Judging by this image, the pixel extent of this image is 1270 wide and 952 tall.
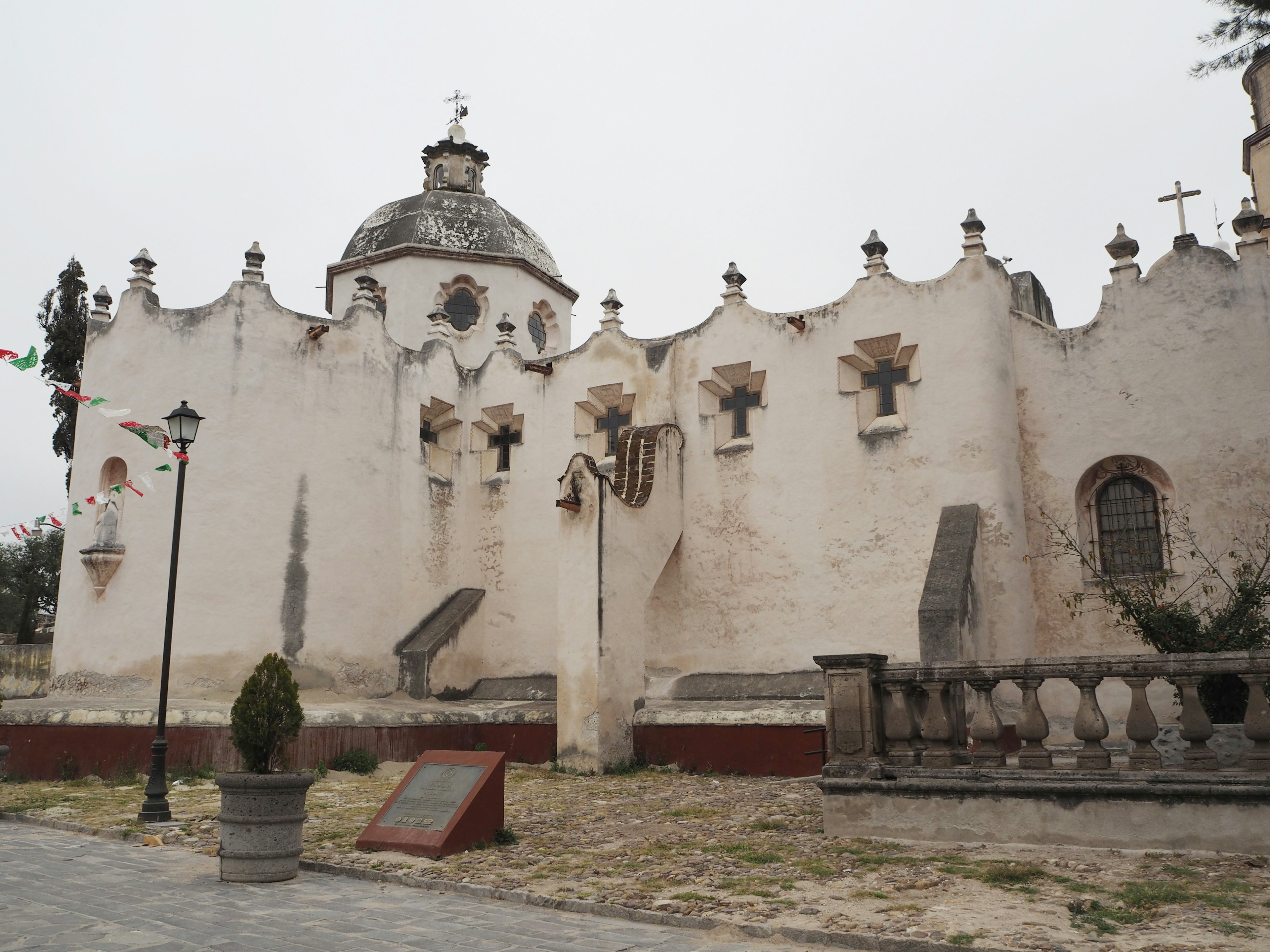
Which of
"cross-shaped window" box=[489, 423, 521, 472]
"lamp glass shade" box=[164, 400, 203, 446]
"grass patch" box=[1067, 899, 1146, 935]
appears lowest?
"grass patch" box=[1067, 899, 1146, 935]

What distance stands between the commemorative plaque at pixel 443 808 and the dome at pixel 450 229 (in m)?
16.4

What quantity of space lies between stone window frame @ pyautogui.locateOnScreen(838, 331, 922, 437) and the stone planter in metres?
11.1

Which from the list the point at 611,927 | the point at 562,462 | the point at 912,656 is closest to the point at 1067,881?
the point at 611,927

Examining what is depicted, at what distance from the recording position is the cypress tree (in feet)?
80.7

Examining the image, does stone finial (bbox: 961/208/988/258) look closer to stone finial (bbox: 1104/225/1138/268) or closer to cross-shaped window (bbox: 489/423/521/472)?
stone finial (bbox: 1104/225/1138/268)

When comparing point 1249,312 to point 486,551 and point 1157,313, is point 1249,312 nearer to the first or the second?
point 1157,313

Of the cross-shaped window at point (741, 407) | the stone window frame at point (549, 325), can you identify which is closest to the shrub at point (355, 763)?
the cross-shaped window at point (741, 407)

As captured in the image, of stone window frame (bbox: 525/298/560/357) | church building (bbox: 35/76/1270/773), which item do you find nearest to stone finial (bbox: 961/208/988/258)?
church building (bbox: 35/76/1270/773)

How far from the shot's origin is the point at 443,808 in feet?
28.3

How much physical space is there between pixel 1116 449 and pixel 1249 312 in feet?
8.38

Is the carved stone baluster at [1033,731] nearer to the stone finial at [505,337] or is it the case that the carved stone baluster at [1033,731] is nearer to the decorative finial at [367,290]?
the decorative finial at [367,290]

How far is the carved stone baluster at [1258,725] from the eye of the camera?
281 inches

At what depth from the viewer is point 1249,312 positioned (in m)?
14.5

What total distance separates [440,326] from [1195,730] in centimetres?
1624
